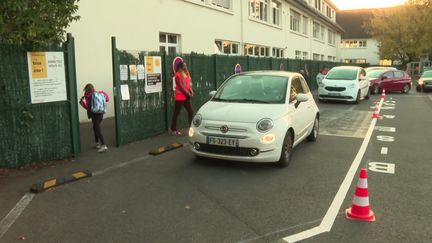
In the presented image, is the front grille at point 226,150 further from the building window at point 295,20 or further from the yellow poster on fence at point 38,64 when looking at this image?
the building window at point 295,20

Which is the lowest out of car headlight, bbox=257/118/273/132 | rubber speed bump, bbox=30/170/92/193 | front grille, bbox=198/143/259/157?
rubber speed bump, bbox=30/170/92/193

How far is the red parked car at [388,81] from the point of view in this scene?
24.8 meters

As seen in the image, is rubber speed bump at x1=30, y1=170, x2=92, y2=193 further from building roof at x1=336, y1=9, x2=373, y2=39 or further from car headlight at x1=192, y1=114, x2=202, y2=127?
building roof at x1=336, y1=9, x2=373, y2=39

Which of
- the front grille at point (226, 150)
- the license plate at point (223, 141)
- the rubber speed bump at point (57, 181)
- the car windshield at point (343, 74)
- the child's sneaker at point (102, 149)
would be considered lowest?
the rubber speed bump at point (57, 181)

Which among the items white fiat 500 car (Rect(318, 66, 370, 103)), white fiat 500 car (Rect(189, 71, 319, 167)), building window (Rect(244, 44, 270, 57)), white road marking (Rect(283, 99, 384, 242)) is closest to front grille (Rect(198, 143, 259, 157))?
white fiat 500 car (Rect(189, 71, 319, 167))

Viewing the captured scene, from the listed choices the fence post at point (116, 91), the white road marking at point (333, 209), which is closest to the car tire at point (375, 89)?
the white road marking at point (333, 209)

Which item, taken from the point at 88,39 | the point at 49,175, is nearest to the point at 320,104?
the point at 88,39

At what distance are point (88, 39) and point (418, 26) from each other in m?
48.3

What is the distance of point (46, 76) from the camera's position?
7.19 meters

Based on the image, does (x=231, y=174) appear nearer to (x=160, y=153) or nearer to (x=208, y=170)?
(x=208, y=170)

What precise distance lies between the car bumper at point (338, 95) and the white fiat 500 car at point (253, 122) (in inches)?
435

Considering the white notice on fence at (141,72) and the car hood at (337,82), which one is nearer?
the white notice on fence at (141,72)

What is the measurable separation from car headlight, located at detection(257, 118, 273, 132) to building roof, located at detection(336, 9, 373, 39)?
204 ft

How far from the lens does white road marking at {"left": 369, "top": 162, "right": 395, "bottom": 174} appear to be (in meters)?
6.90
